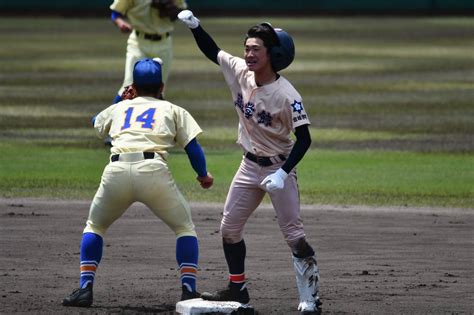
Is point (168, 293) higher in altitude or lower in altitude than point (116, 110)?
lower

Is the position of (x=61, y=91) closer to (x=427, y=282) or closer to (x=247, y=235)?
(x=247, y=235)

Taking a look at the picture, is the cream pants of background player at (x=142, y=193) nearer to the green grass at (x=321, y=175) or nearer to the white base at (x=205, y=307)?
the white base at (x=205, y=307)

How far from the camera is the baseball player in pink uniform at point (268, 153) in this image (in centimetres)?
740

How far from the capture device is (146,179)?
7.49m

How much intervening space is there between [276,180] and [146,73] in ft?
3.71

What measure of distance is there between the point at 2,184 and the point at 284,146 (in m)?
6.65

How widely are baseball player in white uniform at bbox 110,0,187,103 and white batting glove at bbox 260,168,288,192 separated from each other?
820 centimetres

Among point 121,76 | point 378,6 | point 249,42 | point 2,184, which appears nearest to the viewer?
point 249,42

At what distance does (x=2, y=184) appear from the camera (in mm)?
13570

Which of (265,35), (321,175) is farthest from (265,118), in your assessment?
(321,175)

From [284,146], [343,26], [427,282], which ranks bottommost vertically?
[343,26]

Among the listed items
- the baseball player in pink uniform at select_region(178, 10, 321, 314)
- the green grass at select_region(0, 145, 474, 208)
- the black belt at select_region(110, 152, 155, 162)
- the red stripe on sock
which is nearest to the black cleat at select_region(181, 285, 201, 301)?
the baseball player in pink uniform at select_region(178, 10, 321, 314)

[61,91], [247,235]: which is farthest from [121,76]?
[247,235]

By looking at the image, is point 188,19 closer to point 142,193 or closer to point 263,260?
point 142,193
